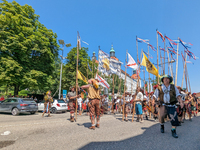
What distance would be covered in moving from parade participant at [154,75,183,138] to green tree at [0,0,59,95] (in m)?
15.5

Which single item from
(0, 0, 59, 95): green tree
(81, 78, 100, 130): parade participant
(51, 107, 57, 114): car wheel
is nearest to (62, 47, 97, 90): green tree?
(0, 0, 59, 95): green tree

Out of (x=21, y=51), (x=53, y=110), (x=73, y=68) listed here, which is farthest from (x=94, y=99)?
(x=73, y=68)

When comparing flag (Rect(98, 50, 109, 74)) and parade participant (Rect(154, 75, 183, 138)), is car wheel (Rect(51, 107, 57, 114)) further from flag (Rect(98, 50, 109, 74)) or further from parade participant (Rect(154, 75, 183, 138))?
parade participant (Rect(154, 75, 183, 138))

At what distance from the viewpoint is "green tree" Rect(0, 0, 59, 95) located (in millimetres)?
16703

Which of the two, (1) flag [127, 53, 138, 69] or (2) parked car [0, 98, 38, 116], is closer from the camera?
(1) flag [127, 53, 138, 69]

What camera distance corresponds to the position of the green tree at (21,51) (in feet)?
54.8

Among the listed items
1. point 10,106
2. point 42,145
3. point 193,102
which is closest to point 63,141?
point 42,145

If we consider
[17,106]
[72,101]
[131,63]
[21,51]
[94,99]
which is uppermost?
[21,51]

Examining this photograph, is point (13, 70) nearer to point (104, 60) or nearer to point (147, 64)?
point (104, 60)

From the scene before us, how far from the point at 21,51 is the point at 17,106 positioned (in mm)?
7095

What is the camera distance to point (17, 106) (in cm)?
1345

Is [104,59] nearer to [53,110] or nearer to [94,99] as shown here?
[53,110]

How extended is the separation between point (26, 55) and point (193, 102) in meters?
17.6

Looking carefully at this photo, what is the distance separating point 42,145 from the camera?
395 cm
